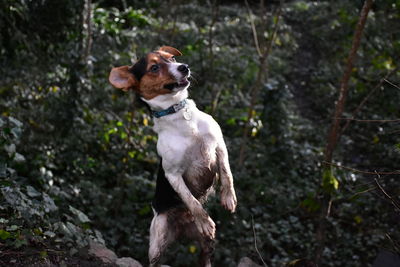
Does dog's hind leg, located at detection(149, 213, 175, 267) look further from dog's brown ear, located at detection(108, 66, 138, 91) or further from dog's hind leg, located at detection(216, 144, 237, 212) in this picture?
dog's brown ear, located at detection(108, 66, 138, 91)

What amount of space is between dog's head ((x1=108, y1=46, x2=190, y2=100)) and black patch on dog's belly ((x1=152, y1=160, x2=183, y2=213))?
2.20ft

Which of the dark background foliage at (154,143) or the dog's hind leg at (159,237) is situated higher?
the dog's hind leg at (159,237)

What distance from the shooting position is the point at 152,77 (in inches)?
145

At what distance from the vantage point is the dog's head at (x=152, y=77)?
3.64m

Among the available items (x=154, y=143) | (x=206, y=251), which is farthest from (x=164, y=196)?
(x=154, y=143)

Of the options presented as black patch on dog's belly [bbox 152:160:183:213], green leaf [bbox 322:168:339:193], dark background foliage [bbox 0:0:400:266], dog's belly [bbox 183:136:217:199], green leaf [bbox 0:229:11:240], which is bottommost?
dark background foliage [bbox 0:0:400:266]

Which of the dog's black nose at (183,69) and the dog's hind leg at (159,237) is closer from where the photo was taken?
the dog's black nose at (183,69)

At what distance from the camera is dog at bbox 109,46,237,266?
11.8ft

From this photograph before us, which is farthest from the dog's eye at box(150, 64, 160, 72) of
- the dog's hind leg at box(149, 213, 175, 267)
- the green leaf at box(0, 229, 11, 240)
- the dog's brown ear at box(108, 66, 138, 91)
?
the green leaf at box(0, 229, 11, 240)

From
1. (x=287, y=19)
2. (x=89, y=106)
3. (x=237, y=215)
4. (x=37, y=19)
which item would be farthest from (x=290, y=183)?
(x=287, y=19)

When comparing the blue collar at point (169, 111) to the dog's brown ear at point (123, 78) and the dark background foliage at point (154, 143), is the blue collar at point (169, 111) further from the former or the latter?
the dark background foliage at point (154, 143)

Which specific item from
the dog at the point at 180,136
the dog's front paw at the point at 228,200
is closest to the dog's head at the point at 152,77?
the dog at the point at 180,136

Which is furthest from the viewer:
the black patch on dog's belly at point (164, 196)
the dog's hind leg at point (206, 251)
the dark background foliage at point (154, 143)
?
the dark background foliage at point (154, 143)

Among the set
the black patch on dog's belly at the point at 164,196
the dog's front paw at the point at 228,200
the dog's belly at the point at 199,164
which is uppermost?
the dog's belly at the point at 199,164
